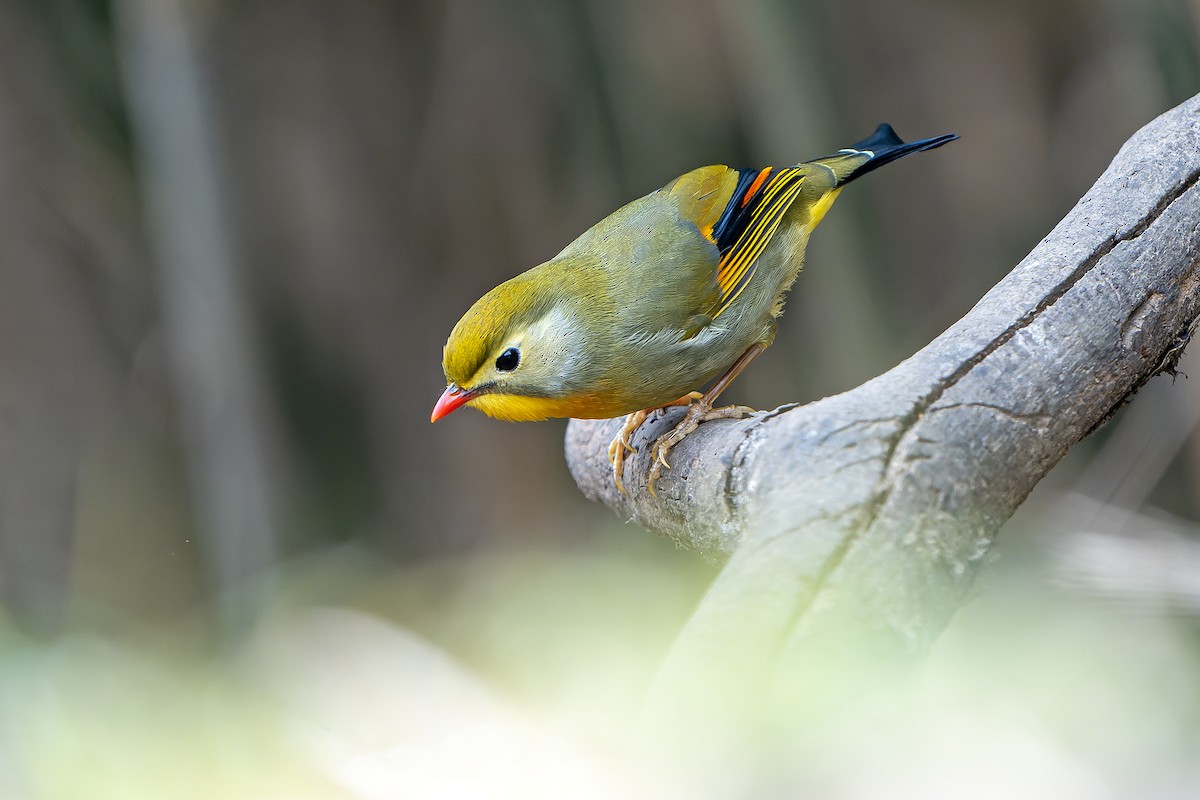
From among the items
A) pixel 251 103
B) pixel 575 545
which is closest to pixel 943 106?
pixel 575 545

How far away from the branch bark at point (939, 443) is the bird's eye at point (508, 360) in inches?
24.6

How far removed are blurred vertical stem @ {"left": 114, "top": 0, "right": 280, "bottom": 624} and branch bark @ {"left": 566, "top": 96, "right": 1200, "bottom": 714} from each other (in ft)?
11.0

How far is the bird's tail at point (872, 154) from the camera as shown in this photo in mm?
3414

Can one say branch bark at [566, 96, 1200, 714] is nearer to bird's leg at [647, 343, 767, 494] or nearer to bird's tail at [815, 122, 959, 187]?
bird's leg at [647, 343, 767, 494]

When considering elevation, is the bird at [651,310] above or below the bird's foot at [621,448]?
above

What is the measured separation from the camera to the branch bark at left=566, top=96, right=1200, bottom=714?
4.92 ft

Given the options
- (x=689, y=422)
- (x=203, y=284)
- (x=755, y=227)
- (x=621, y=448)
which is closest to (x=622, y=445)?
(x=621, y=448)

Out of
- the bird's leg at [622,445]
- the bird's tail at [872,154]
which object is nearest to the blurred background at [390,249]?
the bird's tail at [872,154]

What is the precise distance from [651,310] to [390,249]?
314 cm

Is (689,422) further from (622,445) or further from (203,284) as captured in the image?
(203,284)

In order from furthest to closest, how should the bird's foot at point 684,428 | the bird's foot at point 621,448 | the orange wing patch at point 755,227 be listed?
1. the orange wing patch at point 755,227
2. the bird's foot at point 621,448
3. the bird's foot at point 684,428

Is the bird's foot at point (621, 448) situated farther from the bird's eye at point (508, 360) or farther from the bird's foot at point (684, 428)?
the bird's eye at point (508, 360)

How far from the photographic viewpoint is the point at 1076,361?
1.90 metres

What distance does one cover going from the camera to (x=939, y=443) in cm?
170
